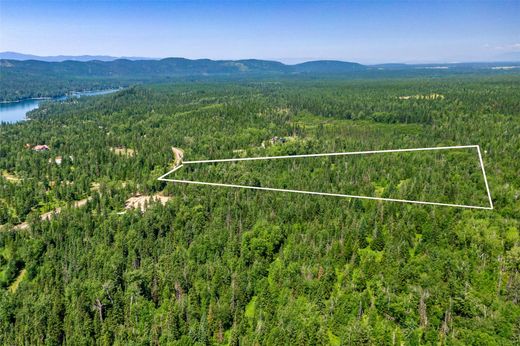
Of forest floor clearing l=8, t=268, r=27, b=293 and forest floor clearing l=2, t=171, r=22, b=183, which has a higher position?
forest floor clearing l=2, t=171, r=22, b=183

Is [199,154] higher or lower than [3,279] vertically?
higher

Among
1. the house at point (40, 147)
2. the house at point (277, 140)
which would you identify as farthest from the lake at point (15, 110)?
the house at point (277, 140)

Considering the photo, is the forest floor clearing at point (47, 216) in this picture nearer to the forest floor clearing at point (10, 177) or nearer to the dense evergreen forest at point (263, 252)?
the dense evergreen forest at point (263, 252)

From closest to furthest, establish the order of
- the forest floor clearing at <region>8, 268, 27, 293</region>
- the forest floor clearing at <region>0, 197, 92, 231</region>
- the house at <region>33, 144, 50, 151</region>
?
the forest floor clearing at <region>8, 268, 27, 293</region>
the forest floor clearing at <region>0, 197, 92, 231</region>
the house at <region>33, 144, 50, 151</region>

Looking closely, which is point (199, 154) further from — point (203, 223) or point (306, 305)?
point (306, 305)

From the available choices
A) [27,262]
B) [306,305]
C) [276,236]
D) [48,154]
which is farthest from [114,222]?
[48,154]

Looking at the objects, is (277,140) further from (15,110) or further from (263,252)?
(15,110)

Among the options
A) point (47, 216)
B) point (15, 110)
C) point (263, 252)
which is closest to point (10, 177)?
point (47, 216)

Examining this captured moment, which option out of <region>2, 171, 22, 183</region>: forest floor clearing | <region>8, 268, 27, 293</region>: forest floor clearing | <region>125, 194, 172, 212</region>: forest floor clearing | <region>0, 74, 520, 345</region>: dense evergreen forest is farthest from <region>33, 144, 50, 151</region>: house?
<region>8, 268, 27, 293</region>: forest floor clearing

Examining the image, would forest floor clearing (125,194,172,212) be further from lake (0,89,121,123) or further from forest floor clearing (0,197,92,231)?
lake (0,89,121,123)
